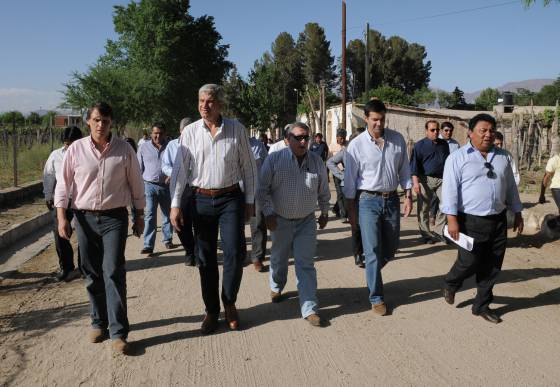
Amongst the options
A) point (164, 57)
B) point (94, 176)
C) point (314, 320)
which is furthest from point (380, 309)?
point (164, 57)

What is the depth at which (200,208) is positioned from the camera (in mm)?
4504

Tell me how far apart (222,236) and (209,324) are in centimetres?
80

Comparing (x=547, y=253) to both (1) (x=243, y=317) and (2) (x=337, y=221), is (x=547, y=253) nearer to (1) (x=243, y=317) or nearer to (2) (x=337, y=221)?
(2) (x=337, y=221)

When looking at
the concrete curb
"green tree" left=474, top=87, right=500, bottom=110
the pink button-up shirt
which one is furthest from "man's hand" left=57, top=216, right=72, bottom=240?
"green tree" left=474, top=87, right=500, bottom=110

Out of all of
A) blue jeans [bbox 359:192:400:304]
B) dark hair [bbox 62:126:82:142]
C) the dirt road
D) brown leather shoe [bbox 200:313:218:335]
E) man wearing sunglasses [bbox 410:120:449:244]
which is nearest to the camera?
the dirt road

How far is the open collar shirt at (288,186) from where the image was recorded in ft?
16.1

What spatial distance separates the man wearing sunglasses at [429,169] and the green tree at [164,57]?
3080 cm

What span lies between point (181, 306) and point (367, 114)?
2.75 m

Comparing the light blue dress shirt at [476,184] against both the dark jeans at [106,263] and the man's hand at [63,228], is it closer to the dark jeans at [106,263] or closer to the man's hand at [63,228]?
the dark jeans at [106,263]

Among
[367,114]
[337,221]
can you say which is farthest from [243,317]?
[337,221]

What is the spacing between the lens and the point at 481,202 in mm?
4738

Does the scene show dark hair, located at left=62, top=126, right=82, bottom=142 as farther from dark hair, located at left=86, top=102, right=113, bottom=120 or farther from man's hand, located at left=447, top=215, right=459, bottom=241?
man's hand, located at left=447, top=215, right=459, bottom=241

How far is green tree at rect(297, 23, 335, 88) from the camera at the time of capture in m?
72.2

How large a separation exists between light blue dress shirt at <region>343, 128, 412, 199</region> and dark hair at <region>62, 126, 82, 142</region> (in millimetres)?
3269
